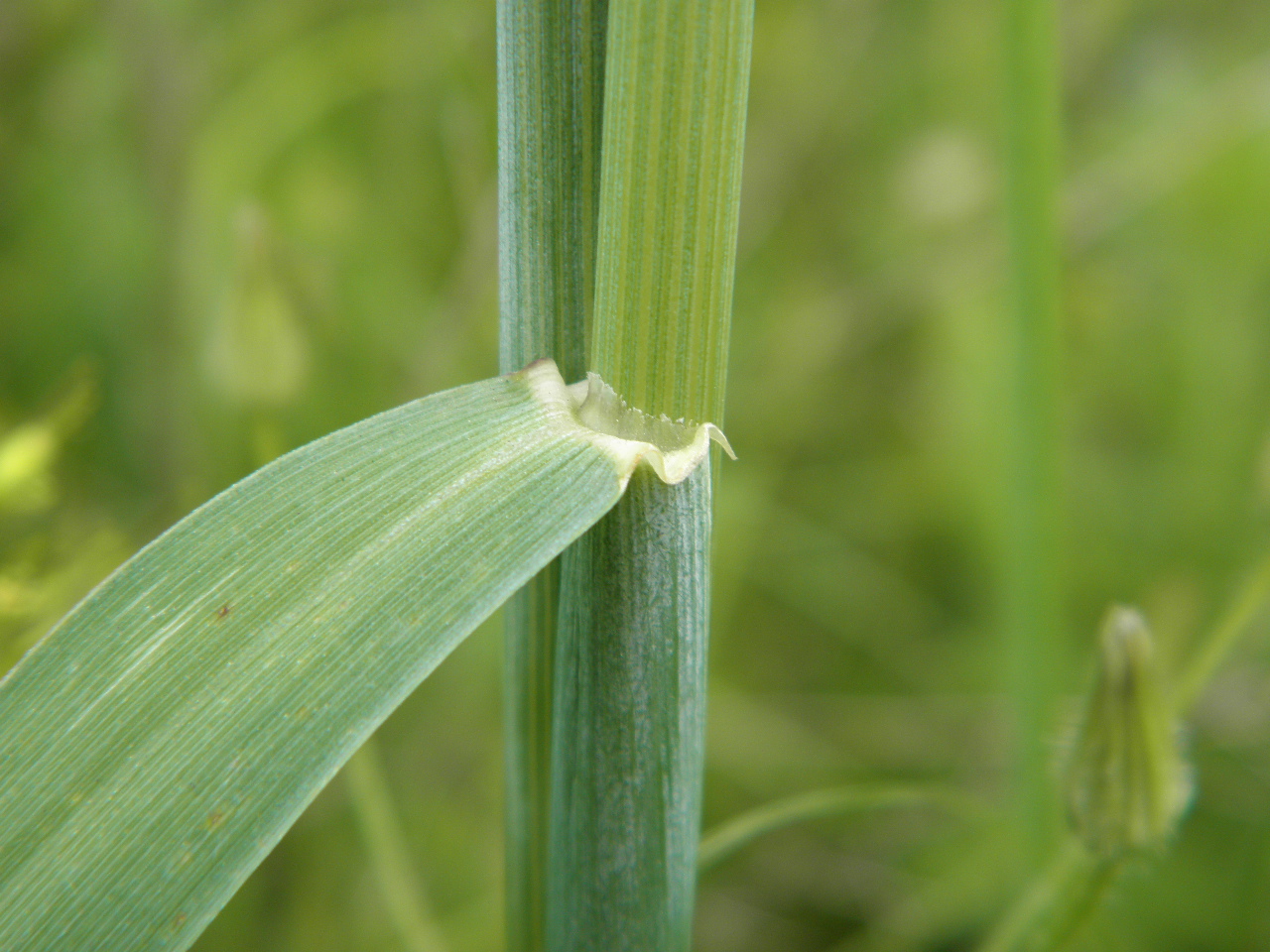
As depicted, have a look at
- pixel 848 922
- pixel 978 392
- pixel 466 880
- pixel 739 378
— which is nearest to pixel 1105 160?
pixel 978 392

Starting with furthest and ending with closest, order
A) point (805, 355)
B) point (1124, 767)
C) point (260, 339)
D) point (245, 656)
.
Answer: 1. point (805, 355)
2. point (260, 339)
3. point (1124, 767)
4. point (245, 656)

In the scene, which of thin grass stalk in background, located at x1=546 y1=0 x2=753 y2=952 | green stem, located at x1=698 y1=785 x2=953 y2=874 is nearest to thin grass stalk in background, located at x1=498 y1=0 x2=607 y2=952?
thin grass stalk in background, located at x1=546 y1=0 x2=753 y2=952

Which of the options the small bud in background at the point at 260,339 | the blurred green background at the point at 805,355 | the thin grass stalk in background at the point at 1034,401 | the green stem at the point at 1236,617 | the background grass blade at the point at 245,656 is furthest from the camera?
the blurred green background at the point at 805,355

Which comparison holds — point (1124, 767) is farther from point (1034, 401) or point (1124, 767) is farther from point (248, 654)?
point (248, 654)

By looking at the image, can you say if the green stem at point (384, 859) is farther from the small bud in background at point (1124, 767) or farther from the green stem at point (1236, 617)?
the green stem at point (1236, 617)

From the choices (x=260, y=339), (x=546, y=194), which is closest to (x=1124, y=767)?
(x=546, y=194)

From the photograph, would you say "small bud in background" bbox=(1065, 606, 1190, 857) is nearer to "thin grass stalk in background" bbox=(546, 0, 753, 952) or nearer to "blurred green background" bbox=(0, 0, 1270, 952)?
"thin grass stalk in background" bbox=(546, 0, 753, 952)

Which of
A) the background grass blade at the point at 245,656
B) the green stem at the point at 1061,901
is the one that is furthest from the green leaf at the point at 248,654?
the green stem at the point at 1061,901
